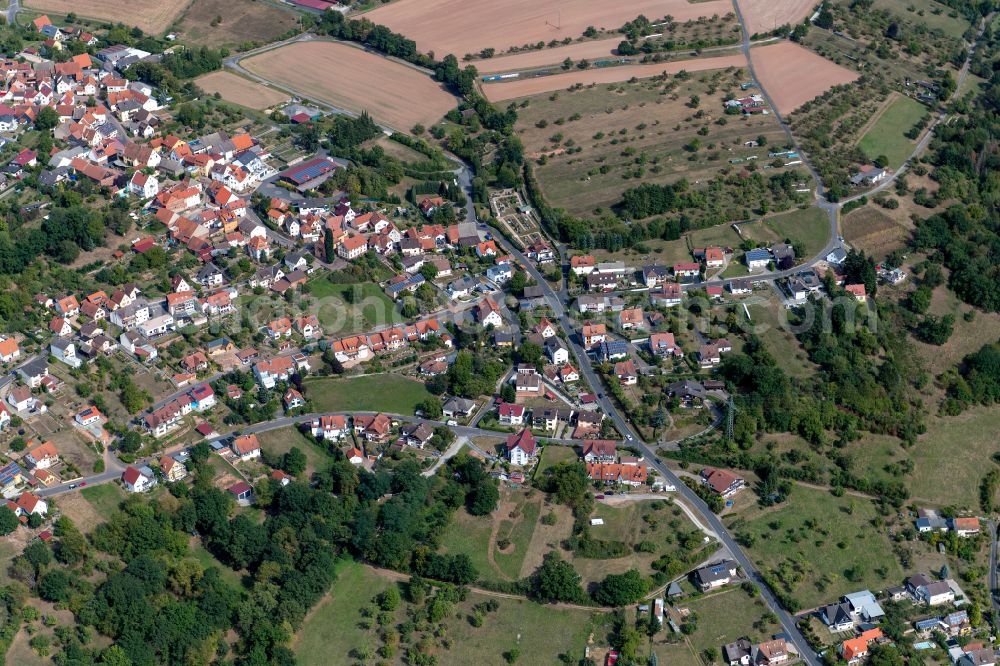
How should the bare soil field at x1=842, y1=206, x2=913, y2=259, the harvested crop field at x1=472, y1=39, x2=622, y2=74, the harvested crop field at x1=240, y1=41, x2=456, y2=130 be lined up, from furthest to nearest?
1. the harvested crop field at x1=472, y1=39, x2=622, y2=74
2. the harvested crop field at x1=240, y1=41, x2=456, y2=130
3. the bare soil field at x1=842, y1=206, x2=913, y2=259

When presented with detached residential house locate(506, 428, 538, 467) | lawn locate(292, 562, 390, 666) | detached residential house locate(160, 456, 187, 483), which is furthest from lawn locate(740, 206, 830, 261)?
detached residential house locate(160, 456, 187, 483)

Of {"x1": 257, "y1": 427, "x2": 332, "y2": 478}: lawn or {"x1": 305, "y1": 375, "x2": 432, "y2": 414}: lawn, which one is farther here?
{"x1": 305, "y1": 375, "x2": 432, "y2": 414}: lawn

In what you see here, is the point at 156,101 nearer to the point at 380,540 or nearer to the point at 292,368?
the point at 292,368

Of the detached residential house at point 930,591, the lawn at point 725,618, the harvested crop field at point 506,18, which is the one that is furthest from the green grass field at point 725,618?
the harvested crop field at point 506,18

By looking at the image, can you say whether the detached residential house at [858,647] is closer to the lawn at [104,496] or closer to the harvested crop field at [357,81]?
the lawn at [104,496]

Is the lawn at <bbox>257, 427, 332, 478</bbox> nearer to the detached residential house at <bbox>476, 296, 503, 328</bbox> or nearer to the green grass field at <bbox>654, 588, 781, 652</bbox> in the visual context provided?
the detached residential house at <bbox>476, 296, 503, 328</bbox>

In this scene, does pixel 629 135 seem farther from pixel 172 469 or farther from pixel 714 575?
pixel 172 469

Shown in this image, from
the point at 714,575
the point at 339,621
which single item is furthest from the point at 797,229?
the point at 339,621
